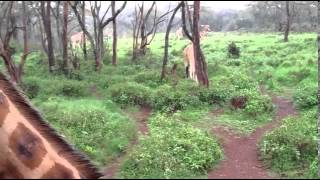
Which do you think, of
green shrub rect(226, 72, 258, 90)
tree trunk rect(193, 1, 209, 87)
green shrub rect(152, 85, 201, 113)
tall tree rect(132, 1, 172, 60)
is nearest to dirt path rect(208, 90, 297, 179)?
green shrub rect(152, 85, 201, 113)

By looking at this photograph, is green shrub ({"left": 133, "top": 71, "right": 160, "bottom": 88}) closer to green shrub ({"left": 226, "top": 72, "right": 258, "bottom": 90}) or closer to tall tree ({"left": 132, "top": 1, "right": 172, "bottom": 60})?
green shrub ({"left": 226, "top": 72, "right": 258, "bottom": 90})

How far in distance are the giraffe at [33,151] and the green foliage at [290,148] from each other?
7.02 m

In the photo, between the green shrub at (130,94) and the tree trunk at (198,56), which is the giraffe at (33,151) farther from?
the tree trunk at (198,56)

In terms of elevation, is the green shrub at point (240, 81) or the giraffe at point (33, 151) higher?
the giraffe at point (33, 151)

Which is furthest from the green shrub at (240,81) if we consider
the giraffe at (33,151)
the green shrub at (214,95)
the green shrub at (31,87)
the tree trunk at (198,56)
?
the giraffe at (33,151)

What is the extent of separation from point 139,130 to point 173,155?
2.75 meters

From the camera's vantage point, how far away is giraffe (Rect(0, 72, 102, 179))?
2484 mm

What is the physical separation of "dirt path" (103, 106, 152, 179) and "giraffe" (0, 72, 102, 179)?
18.5ft

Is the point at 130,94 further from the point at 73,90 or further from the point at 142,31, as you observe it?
the point at 142,31

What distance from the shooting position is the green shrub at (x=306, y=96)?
46.6 feet

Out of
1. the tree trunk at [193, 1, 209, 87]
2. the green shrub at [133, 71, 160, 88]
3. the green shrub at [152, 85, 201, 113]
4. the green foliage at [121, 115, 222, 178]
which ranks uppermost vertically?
the tree trunk at [193, 1, 209, 87]

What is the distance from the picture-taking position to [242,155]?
421 inches

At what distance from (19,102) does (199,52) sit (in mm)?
14668

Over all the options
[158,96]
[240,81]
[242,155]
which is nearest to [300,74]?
[240,81]
